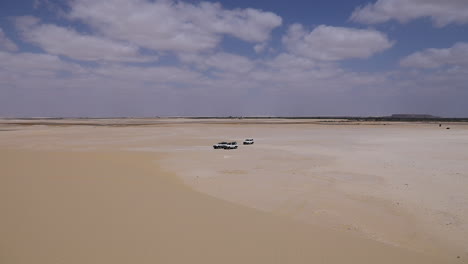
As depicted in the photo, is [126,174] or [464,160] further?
[464,160]

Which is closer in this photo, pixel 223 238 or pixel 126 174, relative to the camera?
pixel 223 238

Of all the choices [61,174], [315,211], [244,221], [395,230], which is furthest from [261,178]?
[61,174]

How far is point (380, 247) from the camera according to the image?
10.2 metres

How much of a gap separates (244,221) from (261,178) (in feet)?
29.0

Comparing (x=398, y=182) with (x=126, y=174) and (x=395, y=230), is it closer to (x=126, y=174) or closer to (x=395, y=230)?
(x=395, y=230)

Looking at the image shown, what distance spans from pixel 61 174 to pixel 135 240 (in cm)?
1508

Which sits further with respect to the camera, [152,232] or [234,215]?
[234,215]

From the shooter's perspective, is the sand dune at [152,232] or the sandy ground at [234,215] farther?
the sandy ground at [234,215]

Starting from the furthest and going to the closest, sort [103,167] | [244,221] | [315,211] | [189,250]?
1. [103,167]
2. [315,211]
3. [244,221]
4. [189,250]

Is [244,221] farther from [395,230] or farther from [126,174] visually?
[126,174]

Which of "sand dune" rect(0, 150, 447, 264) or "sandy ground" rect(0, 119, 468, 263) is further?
"sandy ground" rect(0, 119, 468, 263)

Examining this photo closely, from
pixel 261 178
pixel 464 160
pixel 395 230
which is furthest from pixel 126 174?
pixel 464 160

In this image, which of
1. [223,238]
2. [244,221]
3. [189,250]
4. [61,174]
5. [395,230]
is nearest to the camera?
[189,250]

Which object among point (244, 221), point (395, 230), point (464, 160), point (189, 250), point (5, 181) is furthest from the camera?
point (464, 160)
